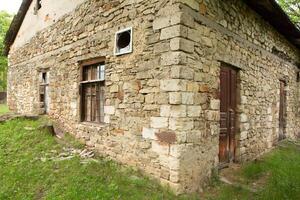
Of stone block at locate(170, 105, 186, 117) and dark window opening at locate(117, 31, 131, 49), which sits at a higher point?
dark window opening at locate(117, 31, 131, 49)

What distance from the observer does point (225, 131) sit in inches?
210

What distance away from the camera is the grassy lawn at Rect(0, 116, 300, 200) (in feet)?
12.8

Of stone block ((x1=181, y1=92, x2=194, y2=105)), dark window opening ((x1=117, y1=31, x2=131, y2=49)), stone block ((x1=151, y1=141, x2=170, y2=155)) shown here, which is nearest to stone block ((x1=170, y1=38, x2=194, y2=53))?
stone block ((x1=181, y1=92, x2=194, y2=105))

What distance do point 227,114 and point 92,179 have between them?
10.1 feet

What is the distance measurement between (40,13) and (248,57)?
23.5 ft

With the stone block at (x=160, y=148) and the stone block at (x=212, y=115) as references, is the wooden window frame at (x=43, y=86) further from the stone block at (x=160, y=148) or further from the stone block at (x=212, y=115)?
the stone block at (x=212, y=115)

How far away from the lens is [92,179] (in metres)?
4.25

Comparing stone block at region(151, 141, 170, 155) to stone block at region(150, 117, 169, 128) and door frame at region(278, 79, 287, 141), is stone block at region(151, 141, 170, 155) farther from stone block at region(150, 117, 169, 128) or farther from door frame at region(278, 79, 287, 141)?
door frame at region(278, 79, 287, 141)

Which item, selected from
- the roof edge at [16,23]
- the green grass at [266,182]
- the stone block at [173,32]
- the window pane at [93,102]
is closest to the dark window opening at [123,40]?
the stone block at [173,32]

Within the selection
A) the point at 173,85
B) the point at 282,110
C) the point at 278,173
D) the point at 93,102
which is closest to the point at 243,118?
the point at 278,173

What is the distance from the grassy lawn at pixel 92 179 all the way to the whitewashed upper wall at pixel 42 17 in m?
3.75

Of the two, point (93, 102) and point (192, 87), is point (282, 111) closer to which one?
point (192, 87)

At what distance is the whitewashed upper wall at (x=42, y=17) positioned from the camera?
7.13m

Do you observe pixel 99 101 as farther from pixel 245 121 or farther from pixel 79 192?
pixel 245 121
